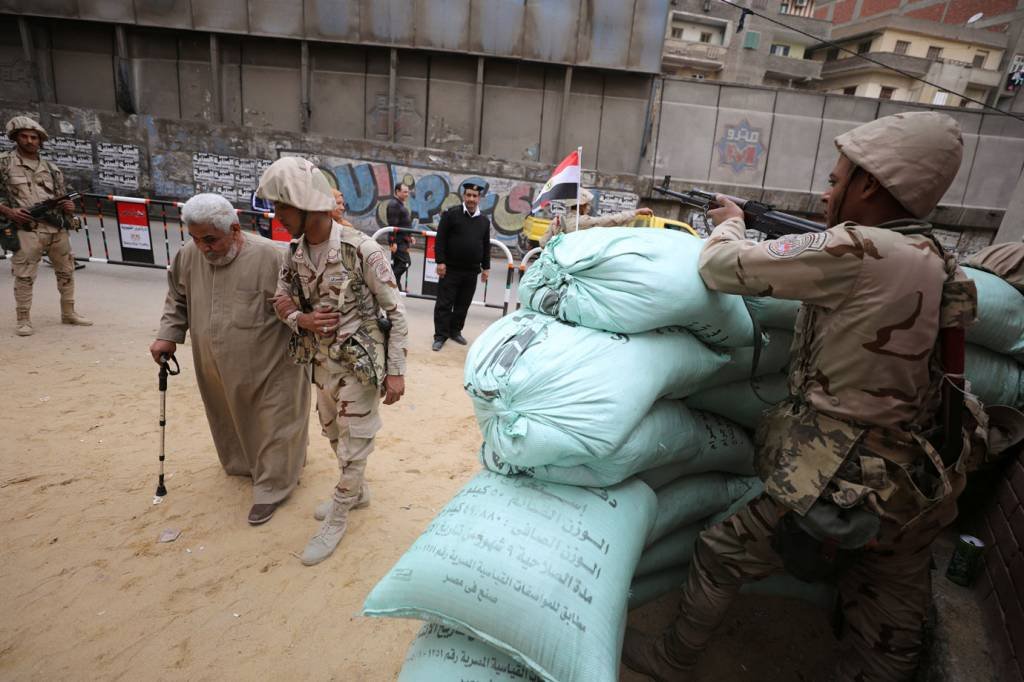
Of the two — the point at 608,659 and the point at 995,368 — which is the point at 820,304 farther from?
the point at 995,368

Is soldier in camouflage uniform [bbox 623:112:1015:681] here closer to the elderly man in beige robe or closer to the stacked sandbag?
the stacked sandbag

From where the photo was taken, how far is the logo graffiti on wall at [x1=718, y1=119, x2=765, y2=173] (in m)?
12.1

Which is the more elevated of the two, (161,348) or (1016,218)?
(1016,218)

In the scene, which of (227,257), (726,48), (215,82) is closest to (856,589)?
(227,257)

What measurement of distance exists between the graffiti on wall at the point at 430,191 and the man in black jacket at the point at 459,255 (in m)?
6.73

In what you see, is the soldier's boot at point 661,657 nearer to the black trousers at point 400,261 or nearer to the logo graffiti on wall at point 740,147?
the black trousers at point 400,261

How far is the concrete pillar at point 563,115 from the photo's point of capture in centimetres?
1159

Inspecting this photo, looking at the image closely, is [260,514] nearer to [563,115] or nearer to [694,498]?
[694,498]

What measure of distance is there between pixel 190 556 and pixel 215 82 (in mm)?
12892

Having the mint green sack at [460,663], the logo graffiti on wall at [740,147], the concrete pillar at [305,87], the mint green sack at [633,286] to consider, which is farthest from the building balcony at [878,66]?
the mint green sack at [460,663]

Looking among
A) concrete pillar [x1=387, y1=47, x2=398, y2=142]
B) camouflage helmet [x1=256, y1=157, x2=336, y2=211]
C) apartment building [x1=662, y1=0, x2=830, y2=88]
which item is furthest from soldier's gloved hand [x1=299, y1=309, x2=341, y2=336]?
apartment building [x1=662, y1=0, x2=830, y2=88]

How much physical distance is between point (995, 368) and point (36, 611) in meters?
4.12

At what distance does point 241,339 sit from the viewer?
2.63 m

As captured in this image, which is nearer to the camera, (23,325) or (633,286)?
(633,286)
